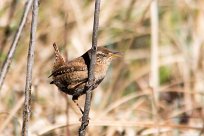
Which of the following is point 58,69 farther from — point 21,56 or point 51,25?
point 51,25

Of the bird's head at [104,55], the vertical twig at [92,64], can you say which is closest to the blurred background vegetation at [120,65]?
the bird's head at [104,55]

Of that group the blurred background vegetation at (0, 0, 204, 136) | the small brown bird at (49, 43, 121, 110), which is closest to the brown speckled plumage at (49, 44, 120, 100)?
the small brown bird at (49, 43, 121, 110)

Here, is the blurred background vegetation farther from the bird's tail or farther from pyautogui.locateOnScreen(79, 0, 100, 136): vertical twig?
pyautogui.locateOnScreen(79, 0, 100, 136): vertical twig

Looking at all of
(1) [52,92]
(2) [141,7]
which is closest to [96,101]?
(1) [52,92]

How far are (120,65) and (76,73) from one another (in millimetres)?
1882

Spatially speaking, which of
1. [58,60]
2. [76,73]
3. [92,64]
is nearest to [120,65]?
[58,60]

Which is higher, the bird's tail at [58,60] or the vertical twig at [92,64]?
the bird's tail at [58,60]

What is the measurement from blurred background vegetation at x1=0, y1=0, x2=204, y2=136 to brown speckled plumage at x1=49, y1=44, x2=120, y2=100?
809 mm

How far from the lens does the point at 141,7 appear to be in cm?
539

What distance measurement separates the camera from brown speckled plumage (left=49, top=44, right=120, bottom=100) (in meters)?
2.61

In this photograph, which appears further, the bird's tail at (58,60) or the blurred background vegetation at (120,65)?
the blurred background vegetation at (120,65)

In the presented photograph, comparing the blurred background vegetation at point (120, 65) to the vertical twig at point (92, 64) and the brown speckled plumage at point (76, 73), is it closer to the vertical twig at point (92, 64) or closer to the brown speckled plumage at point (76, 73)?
the brown speckled plumage at point (76, 73)

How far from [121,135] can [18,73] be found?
3.12 ft

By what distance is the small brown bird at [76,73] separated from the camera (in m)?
2.61
